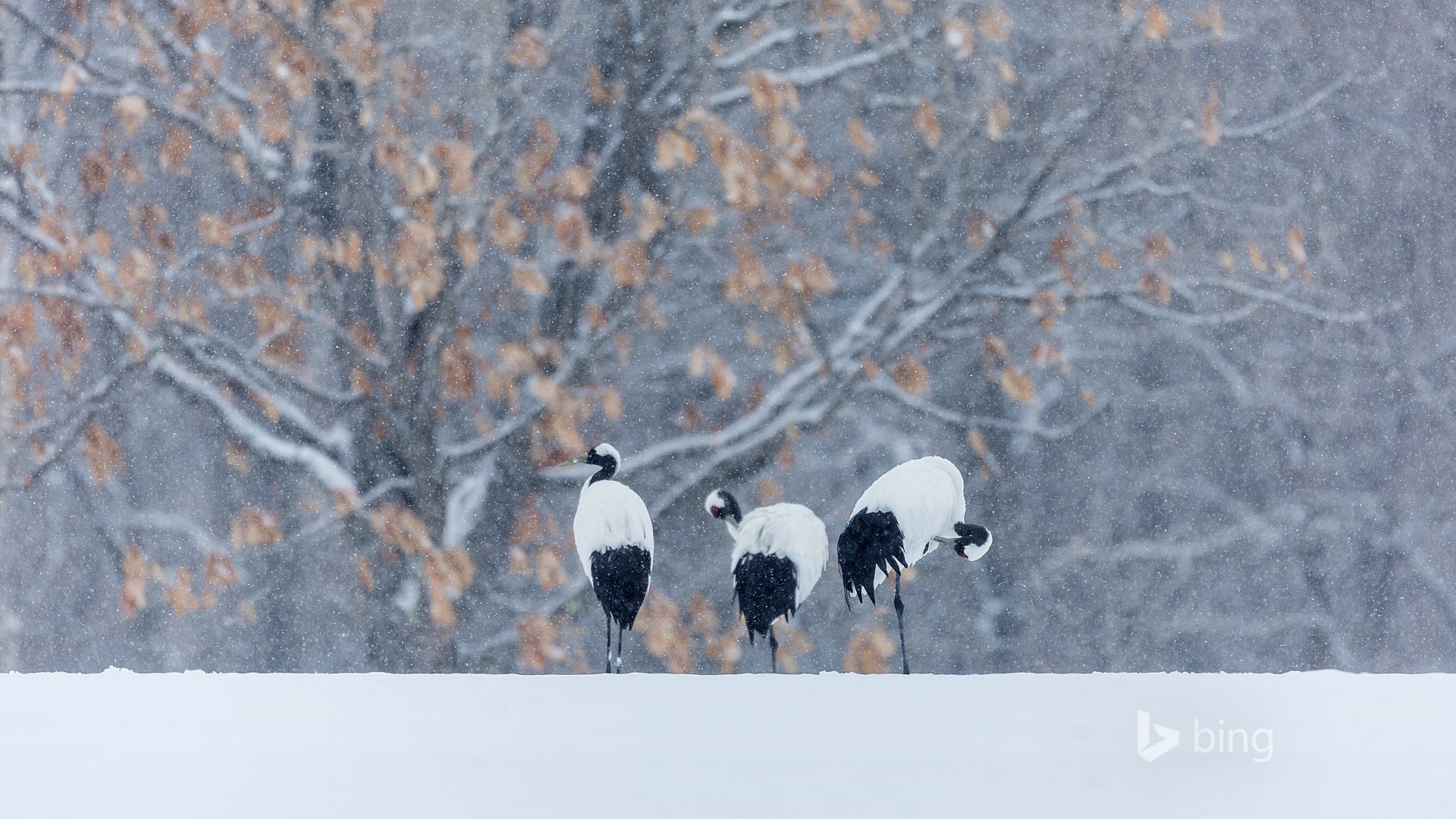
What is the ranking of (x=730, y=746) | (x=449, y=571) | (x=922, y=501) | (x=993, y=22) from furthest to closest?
(x=993, y=22) < (x=449, y=571) < (x=922, y=501) < (x=730, y=746)

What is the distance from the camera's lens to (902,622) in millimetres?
2943

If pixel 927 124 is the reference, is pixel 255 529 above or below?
below

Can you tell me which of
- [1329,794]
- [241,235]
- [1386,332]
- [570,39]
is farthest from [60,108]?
[1386,332]

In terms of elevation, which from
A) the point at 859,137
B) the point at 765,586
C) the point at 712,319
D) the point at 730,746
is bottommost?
the point at 730,746

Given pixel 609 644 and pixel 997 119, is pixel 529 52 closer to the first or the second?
pixel 997 119

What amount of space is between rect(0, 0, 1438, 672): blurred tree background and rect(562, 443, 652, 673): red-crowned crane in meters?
0.14

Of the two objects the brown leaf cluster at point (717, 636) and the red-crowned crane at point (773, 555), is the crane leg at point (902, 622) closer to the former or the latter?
the red-crowned crane at point (773, 555)

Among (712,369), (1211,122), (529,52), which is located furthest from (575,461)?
(1211,122)

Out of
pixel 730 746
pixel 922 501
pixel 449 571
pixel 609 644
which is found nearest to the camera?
pixel 730 746

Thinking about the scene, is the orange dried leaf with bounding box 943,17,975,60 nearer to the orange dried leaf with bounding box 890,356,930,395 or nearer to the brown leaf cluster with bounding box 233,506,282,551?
the orange dried leaf with bounding box 890,356,930,395

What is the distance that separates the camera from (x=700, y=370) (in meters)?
3.03

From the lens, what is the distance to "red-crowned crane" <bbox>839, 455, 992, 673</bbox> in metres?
2.76

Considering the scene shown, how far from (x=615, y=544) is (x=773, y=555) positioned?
357 mm

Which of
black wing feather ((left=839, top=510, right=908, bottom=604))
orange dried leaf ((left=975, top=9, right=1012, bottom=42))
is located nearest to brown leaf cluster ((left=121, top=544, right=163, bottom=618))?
black wing feather ((left=839, top=510, right=908, bottom=604))
